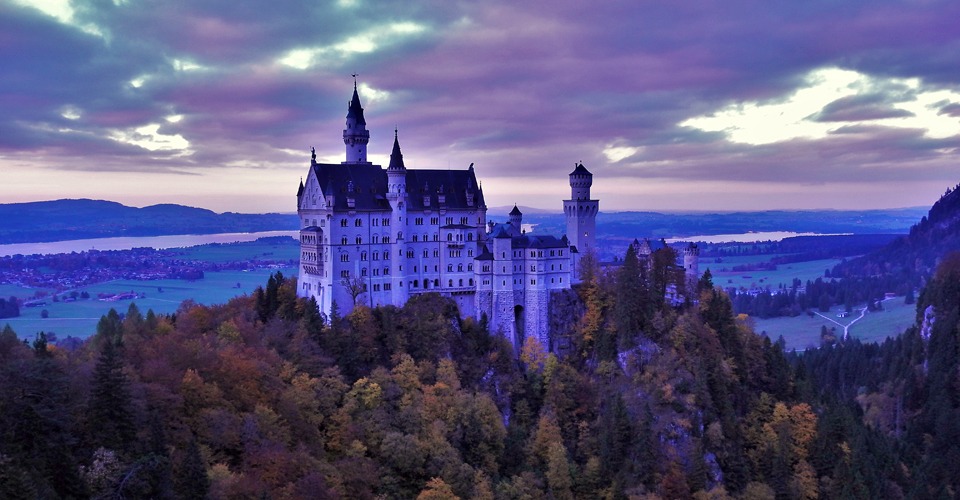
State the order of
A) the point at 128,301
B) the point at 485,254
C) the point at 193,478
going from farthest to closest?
1. the point at 128,301
2. the point at 485,254
3. the point at 193,478

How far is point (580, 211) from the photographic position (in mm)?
94188

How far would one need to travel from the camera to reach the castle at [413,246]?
8288cm

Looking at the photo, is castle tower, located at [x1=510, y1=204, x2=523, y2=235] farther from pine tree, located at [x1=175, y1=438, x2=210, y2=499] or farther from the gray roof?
pine tree, located at [x1=175, y1=438, x2=210, y2=499]

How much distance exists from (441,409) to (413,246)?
20123 millimetres

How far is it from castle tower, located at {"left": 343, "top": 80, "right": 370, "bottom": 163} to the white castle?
112 millimetres

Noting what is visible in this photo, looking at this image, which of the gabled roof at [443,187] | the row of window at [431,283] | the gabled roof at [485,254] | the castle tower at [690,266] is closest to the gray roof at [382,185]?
the gabled roof at [443,187]

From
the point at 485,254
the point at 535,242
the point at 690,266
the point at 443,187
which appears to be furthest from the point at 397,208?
the point at 690,266

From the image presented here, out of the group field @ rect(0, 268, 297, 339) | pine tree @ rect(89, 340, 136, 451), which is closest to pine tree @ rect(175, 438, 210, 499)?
pine tree @ rect(89, 340, 136, 451)

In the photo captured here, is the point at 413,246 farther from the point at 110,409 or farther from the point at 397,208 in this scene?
the point at 110,409

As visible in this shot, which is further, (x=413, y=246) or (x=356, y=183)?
(x=413, y=246)

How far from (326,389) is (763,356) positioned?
48582 millimetres

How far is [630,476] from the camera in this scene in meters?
72.5

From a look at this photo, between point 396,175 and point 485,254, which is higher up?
point 396,175

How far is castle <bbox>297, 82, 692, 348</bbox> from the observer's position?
82875 millimetres
